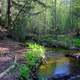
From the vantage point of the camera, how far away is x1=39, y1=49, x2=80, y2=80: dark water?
42.9ft

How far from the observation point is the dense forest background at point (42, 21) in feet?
83.5

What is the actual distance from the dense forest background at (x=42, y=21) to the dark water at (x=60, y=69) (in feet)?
23.5

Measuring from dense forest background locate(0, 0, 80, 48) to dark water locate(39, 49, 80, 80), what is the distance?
7.17m

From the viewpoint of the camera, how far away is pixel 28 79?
10.2 meters

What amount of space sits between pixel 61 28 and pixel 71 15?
303 cm

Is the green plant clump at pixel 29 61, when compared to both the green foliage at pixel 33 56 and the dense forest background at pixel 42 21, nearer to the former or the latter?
the green foliage at pixel 33 56

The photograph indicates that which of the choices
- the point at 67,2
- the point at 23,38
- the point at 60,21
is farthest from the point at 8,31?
the point at 67,2

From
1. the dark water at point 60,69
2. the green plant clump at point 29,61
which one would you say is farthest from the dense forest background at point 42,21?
the green plant clump at point 29,61

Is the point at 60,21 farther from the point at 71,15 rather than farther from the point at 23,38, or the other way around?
the point at 23,38

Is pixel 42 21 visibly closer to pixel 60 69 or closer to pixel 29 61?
pixel 60 69

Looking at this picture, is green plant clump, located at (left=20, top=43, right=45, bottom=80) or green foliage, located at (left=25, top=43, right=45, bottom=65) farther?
green foliage, located at (left=25, top=43, right=45, bottom=65)

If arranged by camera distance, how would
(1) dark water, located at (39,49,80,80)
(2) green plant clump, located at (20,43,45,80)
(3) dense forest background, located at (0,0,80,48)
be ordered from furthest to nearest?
(3) dense forest background, located at (0,0,80,48) → (1) dark water, located at (39,49,80,80) → (2) green plant clump, located at (20,43,45,80)

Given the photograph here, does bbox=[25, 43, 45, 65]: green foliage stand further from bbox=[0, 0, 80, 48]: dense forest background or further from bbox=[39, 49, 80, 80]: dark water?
bbox=[0, 0, 80, 48]: dense forest background

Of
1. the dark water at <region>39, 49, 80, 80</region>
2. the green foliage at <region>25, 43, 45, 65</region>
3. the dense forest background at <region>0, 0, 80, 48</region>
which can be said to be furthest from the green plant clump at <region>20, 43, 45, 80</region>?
the dense forest background at <region>0, 0, 80, 48</region>
